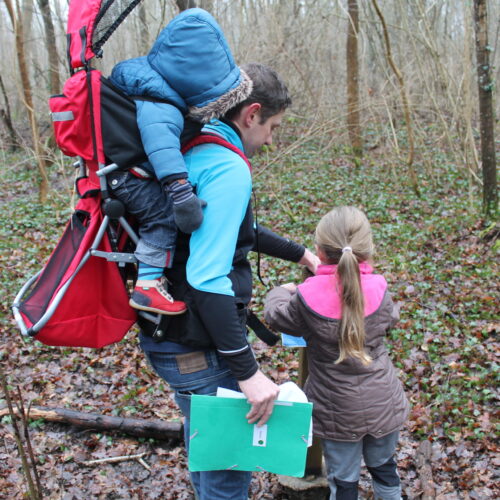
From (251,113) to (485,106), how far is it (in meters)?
5.99

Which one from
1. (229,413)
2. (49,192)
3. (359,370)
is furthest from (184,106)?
(49,192)

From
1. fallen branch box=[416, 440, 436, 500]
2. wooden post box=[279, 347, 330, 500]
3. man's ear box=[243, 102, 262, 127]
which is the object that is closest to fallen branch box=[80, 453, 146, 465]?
wooden post box=[279, 347, 330, 500]

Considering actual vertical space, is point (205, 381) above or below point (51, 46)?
below

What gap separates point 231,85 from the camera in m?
1.72

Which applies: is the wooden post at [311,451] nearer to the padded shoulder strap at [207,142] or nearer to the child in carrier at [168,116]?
the child in carrier at [168,116]

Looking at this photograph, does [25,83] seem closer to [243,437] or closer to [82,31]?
[82,31]

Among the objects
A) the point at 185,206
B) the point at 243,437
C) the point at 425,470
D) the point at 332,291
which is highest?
the point at 185,206

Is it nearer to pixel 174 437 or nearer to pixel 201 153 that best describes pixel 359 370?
pixel 201 153

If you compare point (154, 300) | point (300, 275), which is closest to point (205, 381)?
point (154, 300)

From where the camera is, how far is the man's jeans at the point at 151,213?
174 cm

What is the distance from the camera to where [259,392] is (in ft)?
5.73

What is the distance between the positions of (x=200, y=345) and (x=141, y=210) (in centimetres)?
55

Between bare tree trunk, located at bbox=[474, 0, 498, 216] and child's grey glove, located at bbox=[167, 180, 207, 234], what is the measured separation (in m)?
6.30

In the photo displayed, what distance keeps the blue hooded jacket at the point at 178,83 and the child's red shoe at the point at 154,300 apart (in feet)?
1.39
